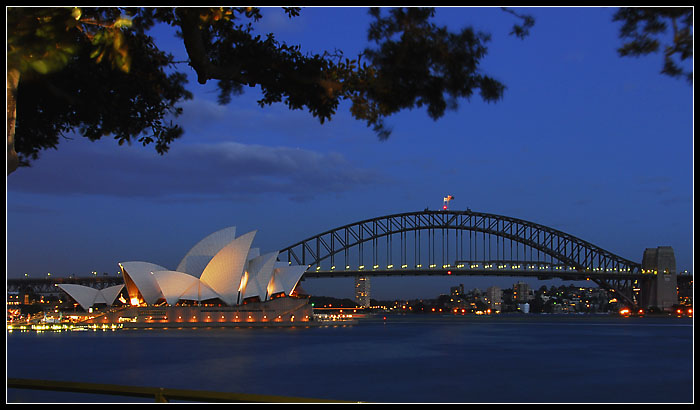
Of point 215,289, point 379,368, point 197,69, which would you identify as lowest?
point 379,368

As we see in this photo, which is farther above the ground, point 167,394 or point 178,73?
point 178,73

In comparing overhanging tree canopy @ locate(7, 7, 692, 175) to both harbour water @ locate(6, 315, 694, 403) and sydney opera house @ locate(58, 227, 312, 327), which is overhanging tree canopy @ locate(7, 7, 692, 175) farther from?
sydney opera house @ locate(58, 227, 312, 327)

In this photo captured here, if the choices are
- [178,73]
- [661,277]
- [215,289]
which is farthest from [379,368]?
[661,277]

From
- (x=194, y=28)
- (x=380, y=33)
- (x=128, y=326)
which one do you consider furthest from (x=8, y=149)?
(x=128, y=326)

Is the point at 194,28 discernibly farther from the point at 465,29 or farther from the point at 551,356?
the point at 551,356

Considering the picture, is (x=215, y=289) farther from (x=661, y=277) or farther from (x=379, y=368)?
(x=661, y=277)

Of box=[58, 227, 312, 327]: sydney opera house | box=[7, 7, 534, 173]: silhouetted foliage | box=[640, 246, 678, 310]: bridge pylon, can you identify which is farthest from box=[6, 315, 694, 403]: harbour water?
box=[640, 246, 678, 310]: bridge pylon
